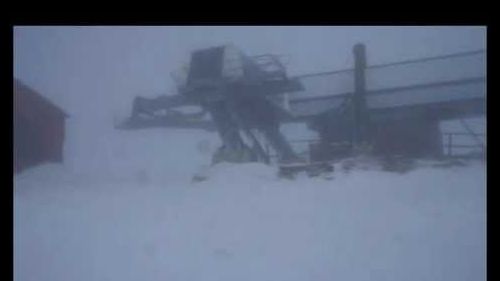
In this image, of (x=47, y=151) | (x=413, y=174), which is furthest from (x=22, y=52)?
(x=413, y=174)

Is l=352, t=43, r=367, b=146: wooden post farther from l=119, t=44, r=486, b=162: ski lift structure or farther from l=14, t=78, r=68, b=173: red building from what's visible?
l=14, t=78, r=68, b=173: red building

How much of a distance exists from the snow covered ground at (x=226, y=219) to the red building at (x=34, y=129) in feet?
0.20

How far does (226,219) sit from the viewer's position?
3395 millimetres

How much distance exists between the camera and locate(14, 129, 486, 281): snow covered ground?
3.31 meters

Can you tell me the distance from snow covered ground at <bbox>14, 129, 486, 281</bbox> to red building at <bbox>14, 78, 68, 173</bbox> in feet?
0.20

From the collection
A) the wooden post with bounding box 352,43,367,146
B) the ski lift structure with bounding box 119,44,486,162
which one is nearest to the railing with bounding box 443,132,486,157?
the ski lift structure with bounding box 119,44,486,162

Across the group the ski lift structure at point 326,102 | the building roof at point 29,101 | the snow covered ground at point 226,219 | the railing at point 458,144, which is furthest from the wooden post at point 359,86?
the building roof at point 29,101

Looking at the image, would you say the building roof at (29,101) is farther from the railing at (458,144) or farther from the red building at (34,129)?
the railing at (458,144)

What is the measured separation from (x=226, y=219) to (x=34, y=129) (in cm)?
105

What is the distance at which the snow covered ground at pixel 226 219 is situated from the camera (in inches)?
130

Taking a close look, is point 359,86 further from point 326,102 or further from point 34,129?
point 34,129

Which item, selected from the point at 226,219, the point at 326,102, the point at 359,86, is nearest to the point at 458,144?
the point at 359,86

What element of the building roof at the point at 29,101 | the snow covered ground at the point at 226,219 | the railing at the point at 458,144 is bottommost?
the snow covered ground at the point at 226,219
